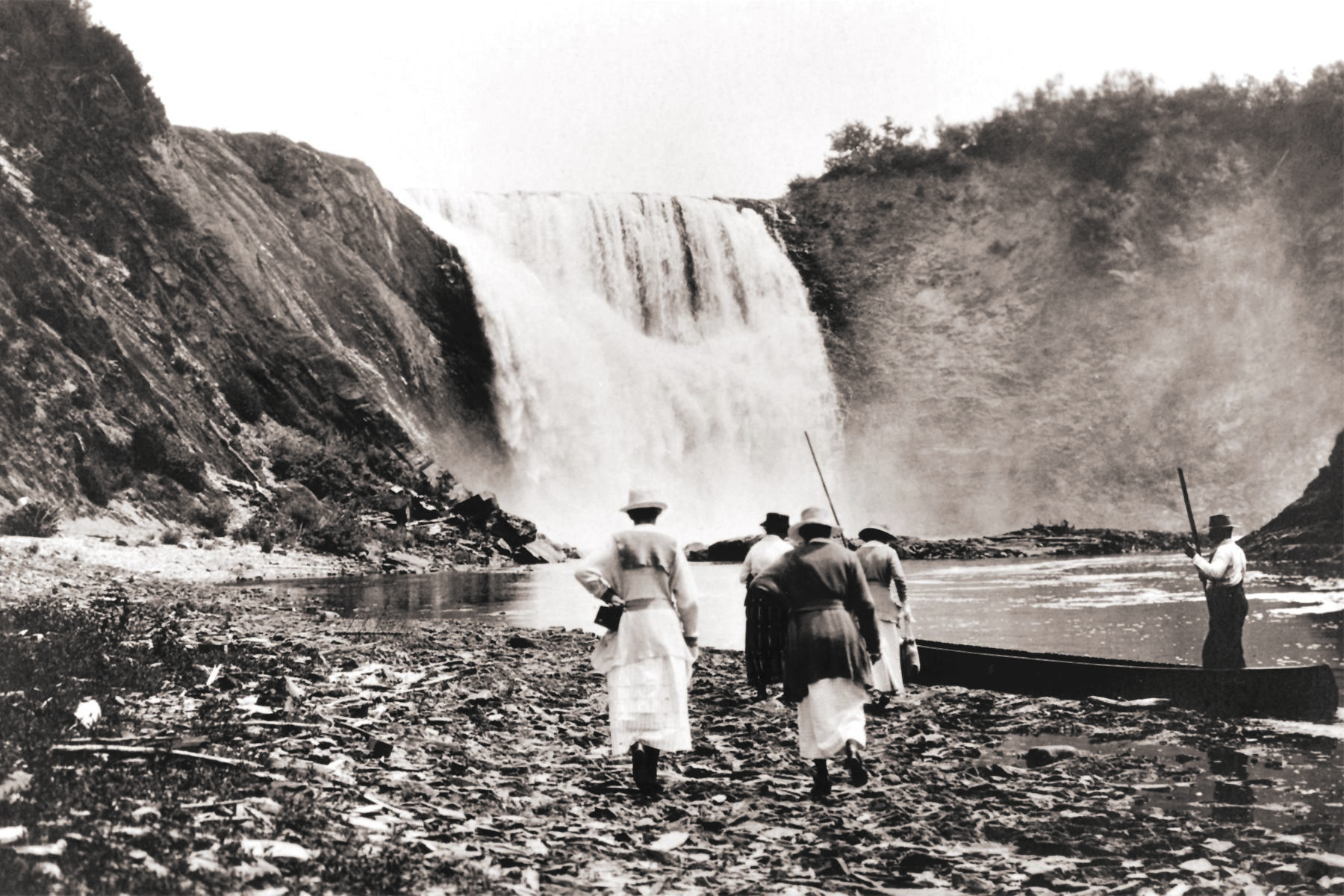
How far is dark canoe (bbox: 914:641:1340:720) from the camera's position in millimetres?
8266

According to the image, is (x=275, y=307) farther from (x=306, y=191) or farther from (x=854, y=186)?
(x=854, y=186)

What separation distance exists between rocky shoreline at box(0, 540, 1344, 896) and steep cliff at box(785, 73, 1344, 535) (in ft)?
142

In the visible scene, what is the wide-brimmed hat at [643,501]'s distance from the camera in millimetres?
6941

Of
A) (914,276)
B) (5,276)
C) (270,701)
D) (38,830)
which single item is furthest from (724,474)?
(38,830)

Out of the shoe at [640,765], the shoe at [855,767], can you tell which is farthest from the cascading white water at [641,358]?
the shoe at [640,765]

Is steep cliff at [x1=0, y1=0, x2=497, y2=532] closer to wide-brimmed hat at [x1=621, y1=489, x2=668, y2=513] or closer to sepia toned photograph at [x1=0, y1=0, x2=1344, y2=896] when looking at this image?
sepia toned photograph at [x1=0, y1=0, x2=1344, y2=896]

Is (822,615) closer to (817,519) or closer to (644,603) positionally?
(817,519)

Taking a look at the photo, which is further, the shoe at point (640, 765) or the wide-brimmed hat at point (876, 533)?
the wide-brimmed hat at point (876, 533)

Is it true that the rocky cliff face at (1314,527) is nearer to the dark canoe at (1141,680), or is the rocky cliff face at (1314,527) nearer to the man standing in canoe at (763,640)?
the dark canoe at (1141,680)

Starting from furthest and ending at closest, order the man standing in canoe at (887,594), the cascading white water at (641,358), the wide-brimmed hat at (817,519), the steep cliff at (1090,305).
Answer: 1. the steep cliff at (1090,305)
2. the cascading white water at (641,358)
3. the man standing in canoe at (887,594)
4. the wide-brimmed hat at (817,519)

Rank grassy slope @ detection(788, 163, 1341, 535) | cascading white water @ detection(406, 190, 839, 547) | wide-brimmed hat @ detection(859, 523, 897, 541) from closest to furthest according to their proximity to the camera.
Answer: wide-brimmed hat @ detection(859, 523, 897, 541)
cascading white water @ detection(406, 190, 839, 547)
grassy slope @ detection(788, 163, 1341, 535)

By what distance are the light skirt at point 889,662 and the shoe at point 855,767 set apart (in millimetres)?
2522

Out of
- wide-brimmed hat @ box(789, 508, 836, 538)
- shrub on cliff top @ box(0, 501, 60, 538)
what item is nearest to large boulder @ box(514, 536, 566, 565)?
shrub on cliff top @ box(0, 501, 60, 538)

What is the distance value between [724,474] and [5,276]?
27.9 metres
